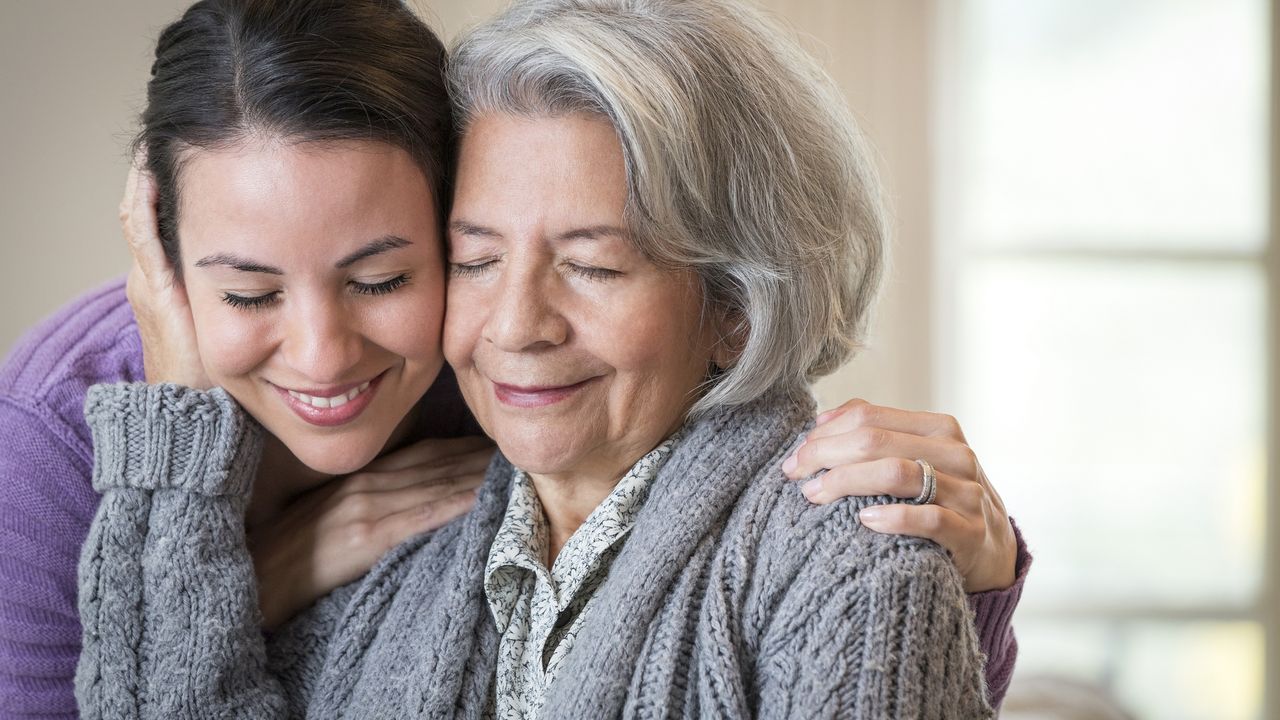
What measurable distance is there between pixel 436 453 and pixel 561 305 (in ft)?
1.65

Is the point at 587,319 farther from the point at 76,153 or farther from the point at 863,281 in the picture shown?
the point at 76,153

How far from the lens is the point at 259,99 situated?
4.59 ft

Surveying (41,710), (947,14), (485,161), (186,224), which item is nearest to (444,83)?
(485,161)

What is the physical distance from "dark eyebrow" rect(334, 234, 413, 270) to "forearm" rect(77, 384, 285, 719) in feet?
0.94

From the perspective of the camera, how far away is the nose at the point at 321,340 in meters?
1.41

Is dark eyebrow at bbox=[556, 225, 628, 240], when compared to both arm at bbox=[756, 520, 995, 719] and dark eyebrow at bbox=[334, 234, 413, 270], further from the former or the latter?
arm at bbox=[756, 520, 995, 719]

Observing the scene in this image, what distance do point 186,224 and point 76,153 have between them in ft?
5.90

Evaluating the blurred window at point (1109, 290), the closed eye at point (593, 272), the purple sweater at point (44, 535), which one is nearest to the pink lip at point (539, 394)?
the closed eye at point (593, 272)

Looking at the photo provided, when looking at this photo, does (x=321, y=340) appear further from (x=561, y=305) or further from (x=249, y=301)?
(x=561, y=305)

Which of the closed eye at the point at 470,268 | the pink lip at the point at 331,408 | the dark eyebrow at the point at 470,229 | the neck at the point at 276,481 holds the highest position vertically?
the dark eyebrow at the point at 470,229

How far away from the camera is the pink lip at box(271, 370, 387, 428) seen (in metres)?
1.51

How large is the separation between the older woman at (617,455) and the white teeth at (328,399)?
0.32ft

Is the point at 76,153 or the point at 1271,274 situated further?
the point at 1271,274

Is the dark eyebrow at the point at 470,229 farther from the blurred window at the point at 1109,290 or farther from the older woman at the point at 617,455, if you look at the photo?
the blurred window at the point at 1109,290
